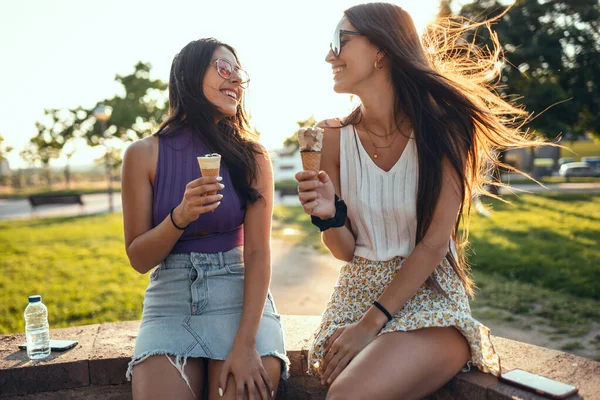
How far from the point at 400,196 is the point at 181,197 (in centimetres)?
110

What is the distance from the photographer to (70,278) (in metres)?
7.85

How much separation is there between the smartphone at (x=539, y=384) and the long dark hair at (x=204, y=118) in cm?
149

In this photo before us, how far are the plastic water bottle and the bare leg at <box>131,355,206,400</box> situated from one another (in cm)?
106

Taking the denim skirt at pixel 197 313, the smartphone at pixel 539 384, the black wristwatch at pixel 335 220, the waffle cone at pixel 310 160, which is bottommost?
the smartphone at pixel 539 384

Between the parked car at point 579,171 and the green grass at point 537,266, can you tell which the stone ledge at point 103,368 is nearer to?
the green grass at point 537,266

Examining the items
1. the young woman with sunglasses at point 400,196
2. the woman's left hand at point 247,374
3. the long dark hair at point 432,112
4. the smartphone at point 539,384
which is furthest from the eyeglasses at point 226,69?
the smartphone at point 539,384

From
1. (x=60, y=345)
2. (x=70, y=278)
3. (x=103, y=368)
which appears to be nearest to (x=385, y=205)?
(x=103, y=368)

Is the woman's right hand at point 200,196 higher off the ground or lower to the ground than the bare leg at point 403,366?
higher

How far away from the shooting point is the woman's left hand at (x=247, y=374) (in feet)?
7.56

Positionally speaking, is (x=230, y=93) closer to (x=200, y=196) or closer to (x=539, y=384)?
(x=200, y=196)

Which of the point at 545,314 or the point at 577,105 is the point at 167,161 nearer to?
the point at 545,314

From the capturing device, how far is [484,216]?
44.8 ft

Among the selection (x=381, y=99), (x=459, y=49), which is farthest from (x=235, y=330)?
(x=459, y=49)

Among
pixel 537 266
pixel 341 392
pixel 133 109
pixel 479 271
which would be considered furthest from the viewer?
pixel 133 109
